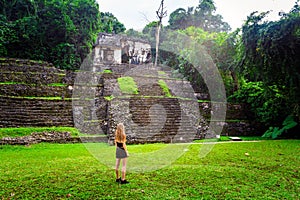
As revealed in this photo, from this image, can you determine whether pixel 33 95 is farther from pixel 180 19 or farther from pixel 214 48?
pixel 180 19

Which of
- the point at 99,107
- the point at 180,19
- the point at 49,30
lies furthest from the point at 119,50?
the point at 180,19

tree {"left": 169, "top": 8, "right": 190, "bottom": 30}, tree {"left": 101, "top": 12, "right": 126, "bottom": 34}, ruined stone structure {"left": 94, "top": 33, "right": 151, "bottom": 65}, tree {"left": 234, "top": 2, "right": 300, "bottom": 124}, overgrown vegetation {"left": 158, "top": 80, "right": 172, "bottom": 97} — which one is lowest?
overgrown vegetation {"left": 158, "top": 80, "right": 172, "bottom": 97}

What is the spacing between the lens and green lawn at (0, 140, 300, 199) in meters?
4.24

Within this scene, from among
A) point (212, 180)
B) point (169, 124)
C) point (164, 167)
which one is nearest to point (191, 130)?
point (169, 124)

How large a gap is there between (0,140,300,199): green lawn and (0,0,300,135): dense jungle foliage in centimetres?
429

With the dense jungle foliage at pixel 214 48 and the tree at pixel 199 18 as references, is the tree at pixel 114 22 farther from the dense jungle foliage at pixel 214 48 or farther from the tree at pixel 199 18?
the tree at pixel 199 18

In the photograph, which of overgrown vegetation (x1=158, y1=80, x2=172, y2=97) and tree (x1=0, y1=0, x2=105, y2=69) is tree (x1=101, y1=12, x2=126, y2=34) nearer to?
tree (x1=0, y1=0, x2=105, y2=69)

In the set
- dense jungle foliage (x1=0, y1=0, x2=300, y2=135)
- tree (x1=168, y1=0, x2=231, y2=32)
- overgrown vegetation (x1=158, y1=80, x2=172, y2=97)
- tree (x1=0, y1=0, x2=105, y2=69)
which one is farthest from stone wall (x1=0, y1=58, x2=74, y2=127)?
tree (x1=168, y1=0, x2=231, y2=32)

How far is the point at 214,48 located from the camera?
58.5 ft

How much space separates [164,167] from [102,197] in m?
2.12

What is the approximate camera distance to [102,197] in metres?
4.03

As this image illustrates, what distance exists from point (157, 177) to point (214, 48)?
14603 millimetres

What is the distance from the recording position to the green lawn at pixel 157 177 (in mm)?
4238

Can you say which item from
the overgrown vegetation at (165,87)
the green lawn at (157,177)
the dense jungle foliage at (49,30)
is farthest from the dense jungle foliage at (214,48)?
the green lawn at (157,177)
